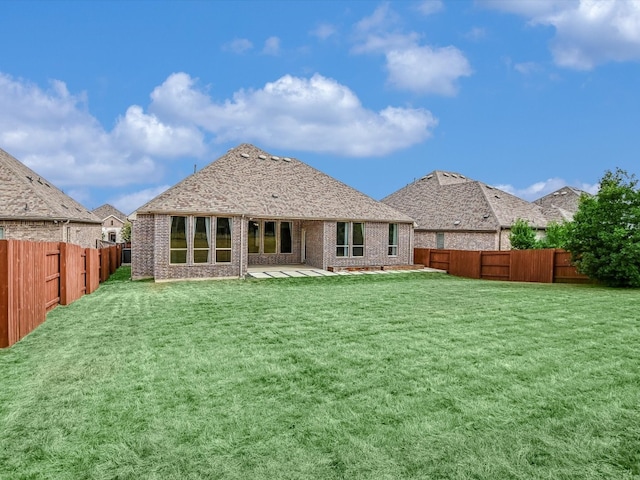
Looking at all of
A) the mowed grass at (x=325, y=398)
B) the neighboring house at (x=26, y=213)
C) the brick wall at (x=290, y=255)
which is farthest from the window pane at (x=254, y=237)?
the mowed grass at (x=325, y=398)

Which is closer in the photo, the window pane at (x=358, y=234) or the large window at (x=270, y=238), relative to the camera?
the window pane at (x=358, y=234)

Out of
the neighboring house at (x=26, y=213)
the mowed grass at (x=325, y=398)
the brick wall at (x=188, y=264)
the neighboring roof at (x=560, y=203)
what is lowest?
the mowed grass at (x=325, y=398)

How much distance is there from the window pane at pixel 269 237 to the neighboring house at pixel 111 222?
37.6 meters

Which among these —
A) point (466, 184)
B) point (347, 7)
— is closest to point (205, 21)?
point (347, 7)

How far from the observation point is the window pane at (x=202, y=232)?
16.7 m

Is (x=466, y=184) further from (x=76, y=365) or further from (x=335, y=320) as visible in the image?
(x=76, y=365)

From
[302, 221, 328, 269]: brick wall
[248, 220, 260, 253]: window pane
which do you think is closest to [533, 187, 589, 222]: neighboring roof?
[302, 221, 328, 269]: brick wall

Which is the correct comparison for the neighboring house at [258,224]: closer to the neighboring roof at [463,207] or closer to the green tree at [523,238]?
the green tree at [523,238]

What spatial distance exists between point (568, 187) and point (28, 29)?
40.4 metres

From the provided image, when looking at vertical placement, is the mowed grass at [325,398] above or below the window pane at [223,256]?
below

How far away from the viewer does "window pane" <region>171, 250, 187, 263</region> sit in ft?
53.7

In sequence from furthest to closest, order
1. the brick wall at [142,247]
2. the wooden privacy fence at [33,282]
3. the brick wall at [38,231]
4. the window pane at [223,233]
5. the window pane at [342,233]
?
the window pane at [342,233] < the brick wall at [38,231] < the window pane at [223,233] < the brick wall at [142,247] < the wooden privacy fence at [33,282]

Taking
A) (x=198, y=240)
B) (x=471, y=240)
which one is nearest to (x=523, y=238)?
(x=471, y=240)

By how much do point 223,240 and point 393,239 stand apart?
9265 millimetres
